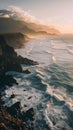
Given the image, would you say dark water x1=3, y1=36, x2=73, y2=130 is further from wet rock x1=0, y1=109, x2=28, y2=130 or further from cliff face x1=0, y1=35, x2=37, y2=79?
cliff face x1=0, y1=35, x2=37, y2=79

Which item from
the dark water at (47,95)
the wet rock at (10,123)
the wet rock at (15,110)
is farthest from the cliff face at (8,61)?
the wet rock at (10,123)

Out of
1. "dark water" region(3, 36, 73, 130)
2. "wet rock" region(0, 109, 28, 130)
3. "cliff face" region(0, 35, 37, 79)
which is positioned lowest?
"dark water" region(3, 36, 73, 130)

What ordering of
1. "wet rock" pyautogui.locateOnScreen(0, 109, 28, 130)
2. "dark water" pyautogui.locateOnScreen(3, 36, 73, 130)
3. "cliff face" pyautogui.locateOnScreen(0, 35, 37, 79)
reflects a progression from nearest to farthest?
"wet rock" pyautogui.locateOnScreen(0, 109, 28, 130), "dark water" pyautogui.locateOnScreen(3, 36, 73, 130), "cliff face" pyautogui.locateOnScreen(0, 35, 37, 79)

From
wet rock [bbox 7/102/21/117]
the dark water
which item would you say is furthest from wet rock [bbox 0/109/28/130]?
the dark water

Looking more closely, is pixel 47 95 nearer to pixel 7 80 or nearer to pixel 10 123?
pixel 7 80

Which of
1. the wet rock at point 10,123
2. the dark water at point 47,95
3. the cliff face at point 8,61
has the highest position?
the cliff face at point 8,61

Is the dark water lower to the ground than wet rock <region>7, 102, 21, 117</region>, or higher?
lower

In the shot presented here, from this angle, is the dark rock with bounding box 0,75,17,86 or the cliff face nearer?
the dark rock with bounding box 0,75,17,86

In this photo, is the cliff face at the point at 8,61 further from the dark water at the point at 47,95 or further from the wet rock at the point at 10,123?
the wet rock at the point at 10,123

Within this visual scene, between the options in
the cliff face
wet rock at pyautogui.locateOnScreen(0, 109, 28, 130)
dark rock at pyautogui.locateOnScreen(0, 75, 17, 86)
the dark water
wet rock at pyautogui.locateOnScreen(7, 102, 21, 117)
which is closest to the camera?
wet rock at pyautogui.locateOnScreen(0, 109, 28, 130)

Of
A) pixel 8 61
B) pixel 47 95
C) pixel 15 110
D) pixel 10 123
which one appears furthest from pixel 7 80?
pixel 10 123

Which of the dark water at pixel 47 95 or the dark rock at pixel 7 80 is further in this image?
the dark rock at pixel 7 80
